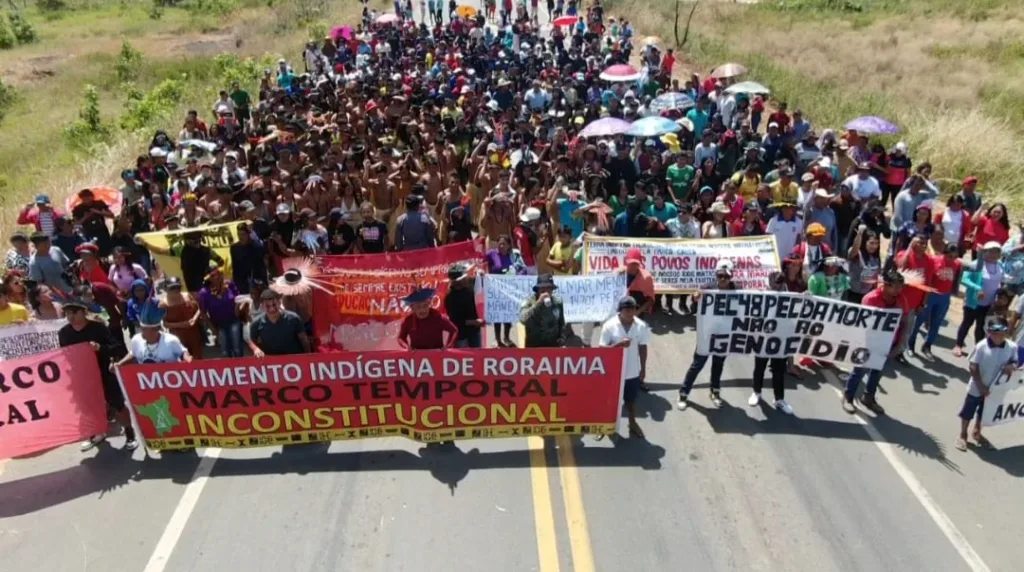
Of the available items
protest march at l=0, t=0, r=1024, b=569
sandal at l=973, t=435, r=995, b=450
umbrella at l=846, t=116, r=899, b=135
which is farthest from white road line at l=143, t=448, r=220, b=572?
umbrella at l=846, t=116, r=899, b=135

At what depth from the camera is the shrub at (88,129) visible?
23672 millimetres

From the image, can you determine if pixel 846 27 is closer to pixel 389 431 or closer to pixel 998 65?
pixel 998 65

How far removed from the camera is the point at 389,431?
7.51 metres

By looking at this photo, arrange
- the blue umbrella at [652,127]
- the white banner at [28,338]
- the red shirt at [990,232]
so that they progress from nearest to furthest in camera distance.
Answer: the white banner at [28,338]
the red shirt at [990,232]
the blue umbrella at [652,127]

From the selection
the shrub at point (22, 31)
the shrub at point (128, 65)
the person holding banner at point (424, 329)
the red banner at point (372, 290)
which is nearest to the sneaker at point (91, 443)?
the red banner at point (372, 290)

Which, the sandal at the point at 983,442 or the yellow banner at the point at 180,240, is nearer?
the sandal at the point at 983,442

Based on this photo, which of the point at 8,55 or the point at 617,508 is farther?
the point at 8,55

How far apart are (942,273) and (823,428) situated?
2.74 meters

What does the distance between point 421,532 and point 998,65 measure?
28835 millimetres

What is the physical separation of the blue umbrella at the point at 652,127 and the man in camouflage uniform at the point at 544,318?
7.01 meters

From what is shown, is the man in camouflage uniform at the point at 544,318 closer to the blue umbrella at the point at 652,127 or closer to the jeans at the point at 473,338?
the jeans at the point at 473,338

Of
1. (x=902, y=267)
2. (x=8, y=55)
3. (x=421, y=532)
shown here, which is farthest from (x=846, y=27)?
(x=8, y=55)

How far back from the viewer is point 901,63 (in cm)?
2775

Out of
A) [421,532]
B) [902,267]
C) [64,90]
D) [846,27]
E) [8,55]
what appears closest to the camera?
[421,532]
